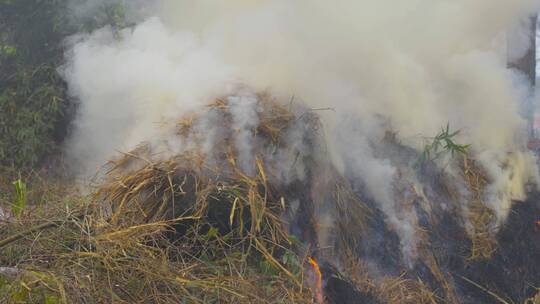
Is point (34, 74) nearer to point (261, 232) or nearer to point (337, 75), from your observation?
point (337, 75)

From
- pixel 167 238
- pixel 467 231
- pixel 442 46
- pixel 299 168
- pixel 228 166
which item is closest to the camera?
pixel 167 238

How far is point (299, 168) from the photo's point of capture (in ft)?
14.7

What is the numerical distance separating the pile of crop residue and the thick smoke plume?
0.47ft

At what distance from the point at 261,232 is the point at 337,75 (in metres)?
1.99

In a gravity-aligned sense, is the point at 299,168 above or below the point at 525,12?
below

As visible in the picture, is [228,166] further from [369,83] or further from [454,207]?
[454,207]

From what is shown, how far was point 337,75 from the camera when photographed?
543 centimetres

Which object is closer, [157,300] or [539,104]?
[157,300]

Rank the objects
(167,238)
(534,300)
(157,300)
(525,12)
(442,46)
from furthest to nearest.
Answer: (525,12), (442,46), (534,300), (167,238), (157,300)

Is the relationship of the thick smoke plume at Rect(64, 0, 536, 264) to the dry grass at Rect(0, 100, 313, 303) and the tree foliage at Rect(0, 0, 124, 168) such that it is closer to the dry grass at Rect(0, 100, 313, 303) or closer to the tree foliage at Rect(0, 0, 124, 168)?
the tree foliage at Rect(0, 0, 124, 168)

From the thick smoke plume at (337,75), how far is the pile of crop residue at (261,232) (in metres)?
0.14

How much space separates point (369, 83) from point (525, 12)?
241cm

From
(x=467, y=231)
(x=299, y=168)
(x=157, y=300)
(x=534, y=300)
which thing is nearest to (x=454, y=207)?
(x=467, y=231)

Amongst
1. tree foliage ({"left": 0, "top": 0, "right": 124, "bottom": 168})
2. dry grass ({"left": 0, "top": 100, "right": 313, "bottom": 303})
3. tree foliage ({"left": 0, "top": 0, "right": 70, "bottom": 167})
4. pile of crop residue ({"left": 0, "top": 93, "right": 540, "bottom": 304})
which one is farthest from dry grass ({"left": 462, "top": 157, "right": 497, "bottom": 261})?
tree foliage ({"left": 0, "top": 0, "right": 70, "bottom": 167})
